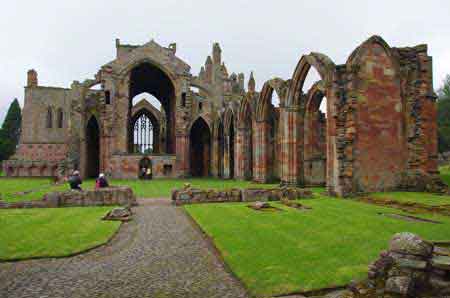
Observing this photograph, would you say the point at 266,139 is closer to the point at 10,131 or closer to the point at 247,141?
the point at 247,141

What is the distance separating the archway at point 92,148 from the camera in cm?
3512

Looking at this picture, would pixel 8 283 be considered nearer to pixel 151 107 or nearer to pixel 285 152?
pixel 285 152

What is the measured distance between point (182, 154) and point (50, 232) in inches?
1006

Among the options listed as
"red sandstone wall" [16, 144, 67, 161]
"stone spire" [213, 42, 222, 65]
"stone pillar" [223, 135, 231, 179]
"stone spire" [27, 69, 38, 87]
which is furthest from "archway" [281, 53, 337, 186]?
"stone spire" [27, 69, 38, 87]

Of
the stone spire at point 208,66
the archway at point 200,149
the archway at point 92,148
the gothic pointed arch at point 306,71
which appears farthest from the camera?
the stone spire at point 208,66

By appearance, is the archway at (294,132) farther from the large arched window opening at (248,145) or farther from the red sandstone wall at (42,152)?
the red sandstone wall at (42,152)

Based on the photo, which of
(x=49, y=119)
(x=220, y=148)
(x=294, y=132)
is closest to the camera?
(x=294, y=132)

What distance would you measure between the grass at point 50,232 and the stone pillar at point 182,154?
72.4ft

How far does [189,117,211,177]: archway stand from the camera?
39.1m

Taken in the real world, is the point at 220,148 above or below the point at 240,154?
above

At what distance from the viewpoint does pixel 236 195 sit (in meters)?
13.7

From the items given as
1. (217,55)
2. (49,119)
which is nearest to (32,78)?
(49,119)

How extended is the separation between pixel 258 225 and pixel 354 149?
8320 mm

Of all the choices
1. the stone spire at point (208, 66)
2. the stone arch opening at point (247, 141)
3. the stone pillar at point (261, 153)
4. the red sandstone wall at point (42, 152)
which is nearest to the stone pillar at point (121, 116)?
the stone arch opening at point (247, 141)
